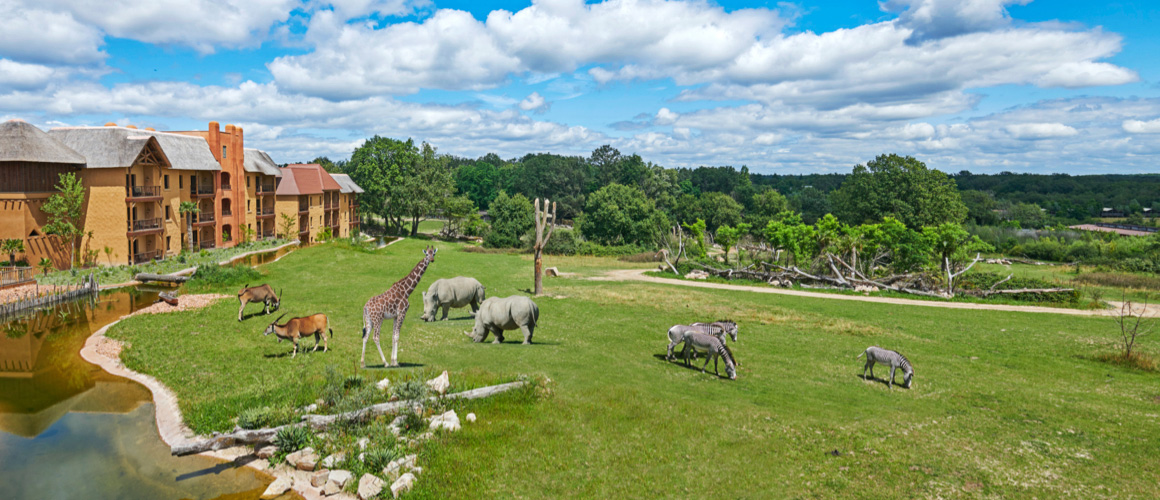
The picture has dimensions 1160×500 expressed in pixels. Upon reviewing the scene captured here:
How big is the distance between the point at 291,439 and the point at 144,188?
132ft

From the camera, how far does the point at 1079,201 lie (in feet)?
387

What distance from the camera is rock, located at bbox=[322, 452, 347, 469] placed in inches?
430

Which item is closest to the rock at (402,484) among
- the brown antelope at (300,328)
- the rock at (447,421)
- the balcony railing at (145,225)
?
the rock at (447,421)

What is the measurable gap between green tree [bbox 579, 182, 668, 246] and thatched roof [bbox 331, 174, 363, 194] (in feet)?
93.4

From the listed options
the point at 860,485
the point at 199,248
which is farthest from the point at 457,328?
the point at 199,248

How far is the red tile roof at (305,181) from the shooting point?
61.1 m

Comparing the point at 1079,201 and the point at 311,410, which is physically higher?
the point at 1079,201

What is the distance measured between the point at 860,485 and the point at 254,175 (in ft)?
197

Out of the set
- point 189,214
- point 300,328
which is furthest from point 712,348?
point 189,214

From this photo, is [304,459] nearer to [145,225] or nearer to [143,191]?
[145,225]

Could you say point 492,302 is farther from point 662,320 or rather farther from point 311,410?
point 662,320

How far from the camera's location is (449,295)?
21828mm

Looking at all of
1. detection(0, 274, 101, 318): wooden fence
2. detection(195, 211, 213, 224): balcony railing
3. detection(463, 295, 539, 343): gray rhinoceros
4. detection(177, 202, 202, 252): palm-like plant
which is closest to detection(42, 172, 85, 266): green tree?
detection(177, 202, 202, 252): palm-like plant

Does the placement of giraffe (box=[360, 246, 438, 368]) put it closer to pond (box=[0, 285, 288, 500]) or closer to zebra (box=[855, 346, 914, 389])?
pond (box=[0, 285, 288, 500])
